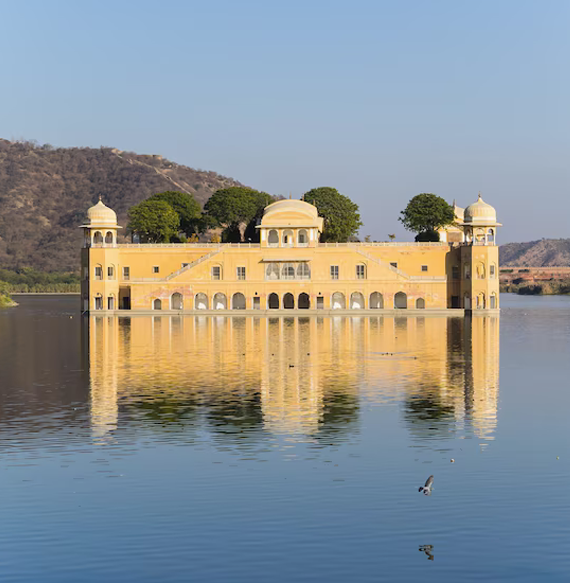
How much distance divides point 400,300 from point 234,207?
26.3 meters

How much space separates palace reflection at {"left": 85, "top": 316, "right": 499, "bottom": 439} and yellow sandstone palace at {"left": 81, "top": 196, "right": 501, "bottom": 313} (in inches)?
994

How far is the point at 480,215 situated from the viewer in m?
95.4

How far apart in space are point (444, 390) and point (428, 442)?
1038cm

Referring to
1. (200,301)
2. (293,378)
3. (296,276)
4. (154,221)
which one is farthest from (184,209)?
(293,378)

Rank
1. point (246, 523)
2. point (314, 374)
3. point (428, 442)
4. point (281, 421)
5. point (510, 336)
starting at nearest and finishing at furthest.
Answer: point (246, 523) → point (428, 442) → point (281, 421) → point (314, 374) → point (510, 336)

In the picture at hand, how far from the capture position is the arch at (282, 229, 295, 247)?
317 feet

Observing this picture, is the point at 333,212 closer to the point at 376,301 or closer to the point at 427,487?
the point at 376,301

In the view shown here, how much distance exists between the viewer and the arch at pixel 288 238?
96.6 m

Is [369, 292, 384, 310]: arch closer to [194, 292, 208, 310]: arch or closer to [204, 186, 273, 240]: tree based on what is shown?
[194, 292, 208, 310]: arch

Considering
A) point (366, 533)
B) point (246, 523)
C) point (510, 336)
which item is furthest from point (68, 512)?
point (510, 336)

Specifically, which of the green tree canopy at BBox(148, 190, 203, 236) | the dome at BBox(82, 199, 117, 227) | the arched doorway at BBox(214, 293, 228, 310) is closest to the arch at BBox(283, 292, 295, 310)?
the arched doorway at BBox(214, 293, 228, 310)

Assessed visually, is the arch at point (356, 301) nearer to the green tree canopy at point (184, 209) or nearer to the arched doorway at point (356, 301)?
the arched doorway at point (356, 301)

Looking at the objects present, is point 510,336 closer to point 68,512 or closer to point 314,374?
point 314,374

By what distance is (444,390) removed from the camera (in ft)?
109
